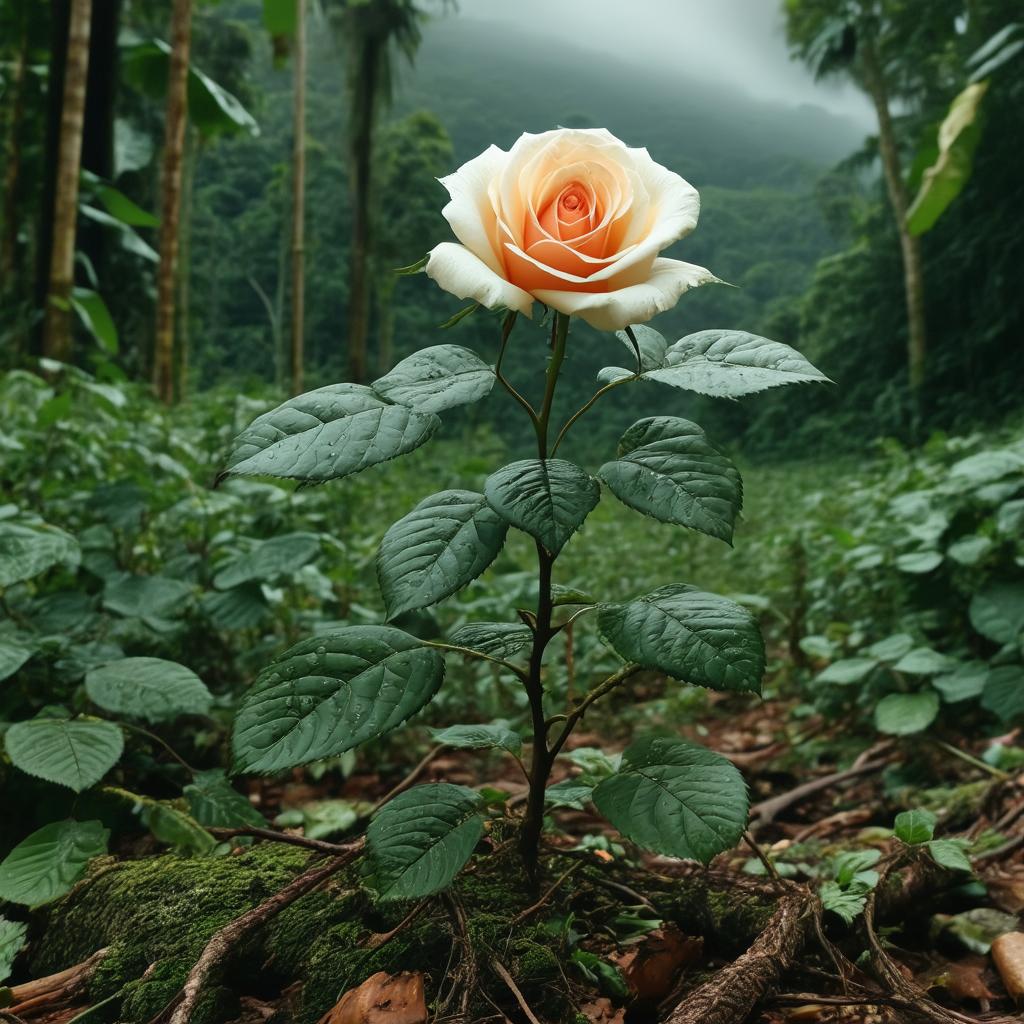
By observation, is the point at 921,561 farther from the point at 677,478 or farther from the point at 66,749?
the point at 66,749

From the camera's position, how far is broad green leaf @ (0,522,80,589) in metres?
1.21

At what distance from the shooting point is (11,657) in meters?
1.13

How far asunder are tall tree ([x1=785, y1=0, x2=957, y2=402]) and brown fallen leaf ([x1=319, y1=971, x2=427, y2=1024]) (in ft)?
40.1

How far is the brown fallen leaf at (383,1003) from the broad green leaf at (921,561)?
1.54m

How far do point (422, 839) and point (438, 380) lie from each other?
0.40 metres

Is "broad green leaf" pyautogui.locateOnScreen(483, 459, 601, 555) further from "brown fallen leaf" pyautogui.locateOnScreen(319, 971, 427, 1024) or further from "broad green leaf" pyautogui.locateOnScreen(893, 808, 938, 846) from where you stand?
"broad green leaf" pyautogui.locateOnScreen(893, 808, 938, 846)

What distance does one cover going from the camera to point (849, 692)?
6.93 ft

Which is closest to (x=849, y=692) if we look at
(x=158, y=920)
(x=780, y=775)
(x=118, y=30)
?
(x=780, y=775)

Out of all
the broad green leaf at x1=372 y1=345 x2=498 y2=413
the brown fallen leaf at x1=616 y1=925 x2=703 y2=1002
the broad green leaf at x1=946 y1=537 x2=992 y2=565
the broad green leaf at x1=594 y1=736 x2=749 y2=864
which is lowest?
the brown fallen leaf at x1=616 y1=925 x2=703 y2=1002

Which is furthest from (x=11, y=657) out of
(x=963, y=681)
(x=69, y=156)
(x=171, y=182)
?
(x=171, y=182)

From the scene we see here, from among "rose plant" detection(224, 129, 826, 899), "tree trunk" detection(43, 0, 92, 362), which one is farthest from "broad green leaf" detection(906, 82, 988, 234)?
"rose plant" detection(224, 129, 826, 899)

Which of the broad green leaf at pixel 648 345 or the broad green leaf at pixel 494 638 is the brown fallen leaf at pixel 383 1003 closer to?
the broad green leaf at pixel 494 638

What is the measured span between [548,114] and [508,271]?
49.1m

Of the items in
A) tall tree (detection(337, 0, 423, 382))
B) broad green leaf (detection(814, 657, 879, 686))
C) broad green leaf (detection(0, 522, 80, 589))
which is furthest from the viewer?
tall tree (detection(337, 0, 423, 382))
